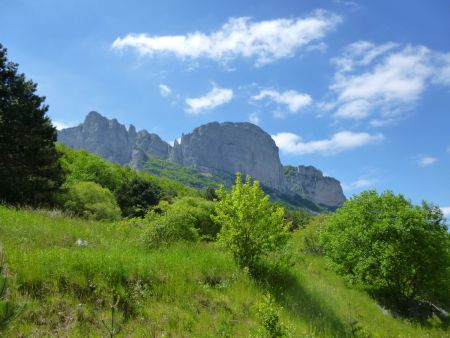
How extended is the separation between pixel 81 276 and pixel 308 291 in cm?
728

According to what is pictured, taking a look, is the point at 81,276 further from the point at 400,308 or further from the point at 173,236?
the point at 400,308

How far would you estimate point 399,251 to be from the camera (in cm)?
1947

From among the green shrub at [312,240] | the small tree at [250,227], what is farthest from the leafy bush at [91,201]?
the small tree at [250,227]

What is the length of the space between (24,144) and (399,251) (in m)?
29.4

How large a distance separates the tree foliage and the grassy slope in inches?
766

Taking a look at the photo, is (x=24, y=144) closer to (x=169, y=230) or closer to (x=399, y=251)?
(x=169, y=230)

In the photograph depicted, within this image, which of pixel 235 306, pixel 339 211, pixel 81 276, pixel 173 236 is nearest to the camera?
pixel 81 276

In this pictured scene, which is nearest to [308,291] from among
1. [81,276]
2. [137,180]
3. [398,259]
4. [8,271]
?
[81,276]

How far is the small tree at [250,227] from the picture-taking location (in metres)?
11.3

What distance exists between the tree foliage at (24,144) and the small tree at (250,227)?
23.9 metres

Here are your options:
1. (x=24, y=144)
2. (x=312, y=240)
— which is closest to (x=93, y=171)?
(x=24, y=144)

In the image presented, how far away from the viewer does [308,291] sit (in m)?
12.0

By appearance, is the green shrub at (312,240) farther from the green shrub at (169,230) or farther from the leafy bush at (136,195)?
the leafy bush at (136,195)

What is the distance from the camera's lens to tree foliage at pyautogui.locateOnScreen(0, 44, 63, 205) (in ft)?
97.9
